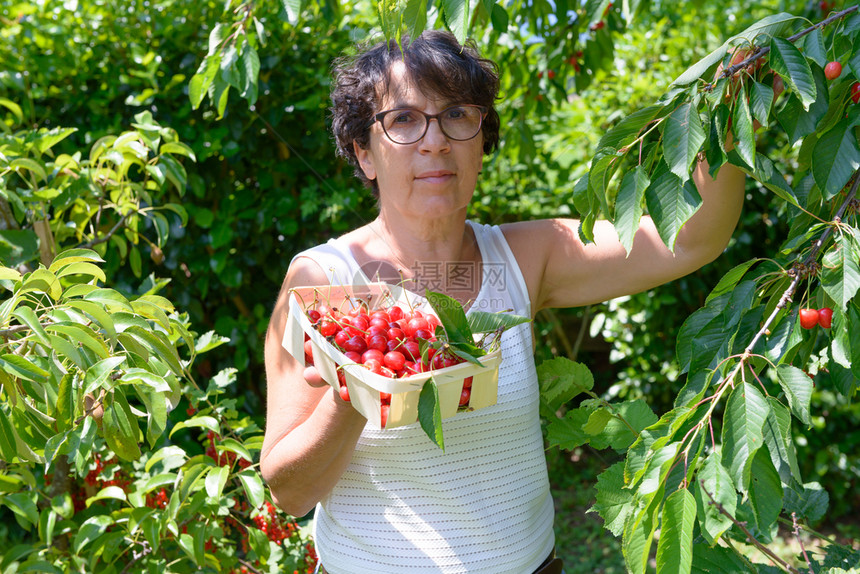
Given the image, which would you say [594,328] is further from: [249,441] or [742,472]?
[742,472]

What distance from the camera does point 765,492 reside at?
2.94 feet

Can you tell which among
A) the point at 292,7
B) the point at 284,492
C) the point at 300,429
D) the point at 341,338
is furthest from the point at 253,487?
the point at 292,7

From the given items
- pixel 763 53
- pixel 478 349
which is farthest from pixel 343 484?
pixel 763 53

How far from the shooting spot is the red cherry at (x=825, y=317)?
1043 mm

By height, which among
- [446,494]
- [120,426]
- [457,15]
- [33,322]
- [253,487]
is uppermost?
[457,15]

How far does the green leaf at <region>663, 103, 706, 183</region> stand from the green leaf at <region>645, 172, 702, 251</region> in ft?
0.08

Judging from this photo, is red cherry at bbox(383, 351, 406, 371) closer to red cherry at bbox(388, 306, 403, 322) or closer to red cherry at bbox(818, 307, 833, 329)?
red cherry at bbox(388, 306, 403, 322)

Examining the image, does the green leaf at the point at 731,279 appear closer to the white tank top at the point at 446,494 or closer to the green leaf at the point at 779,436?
the green leaf at the point at 779,436

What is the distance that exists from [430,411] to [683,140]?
48cm

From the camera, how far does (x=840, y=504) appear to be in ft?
11.7

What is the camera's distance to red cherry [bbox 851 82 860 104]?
1.08 meters

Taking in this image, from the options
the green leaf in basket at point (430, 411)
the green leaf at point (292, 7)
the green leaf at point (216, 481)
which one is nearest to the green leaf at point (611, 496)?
the green leaf in basket at point (430, 411)

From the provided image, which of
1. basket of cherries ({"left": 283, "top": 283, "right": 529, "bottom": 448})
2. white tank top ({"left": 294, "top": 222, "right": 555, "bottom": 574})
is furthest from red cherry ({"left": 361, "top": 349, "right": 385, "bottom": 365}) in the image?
white tank top ({"left": 294, "top": 222, "right": 555, "bottom": 574})

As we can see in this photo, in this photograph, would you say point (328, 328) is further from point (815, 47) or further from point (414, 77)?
point (815, 47)
